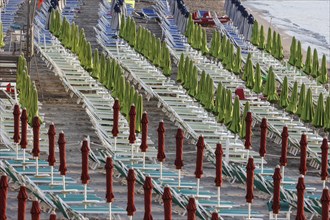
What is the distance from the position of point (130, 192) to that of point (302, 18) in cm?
3398

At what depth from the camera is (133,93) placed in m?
32.3

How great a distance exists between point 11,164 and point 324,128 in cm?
655

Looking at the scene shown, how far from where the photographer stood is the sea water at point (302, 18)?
52.6m

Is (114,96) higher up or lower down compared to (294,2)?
higher up

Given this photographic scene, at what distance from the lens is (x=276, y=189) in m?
26.5

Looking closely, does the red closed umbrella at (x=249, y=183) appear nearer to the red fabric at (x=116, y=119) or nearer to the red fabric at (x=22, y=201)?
the red fabric at (x=22, y=201)

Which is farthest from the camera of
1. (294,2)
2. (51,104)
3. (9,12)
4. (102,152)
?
(294,2)

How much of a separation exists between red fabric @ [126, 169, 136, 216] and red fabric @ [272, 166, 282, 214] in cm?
226

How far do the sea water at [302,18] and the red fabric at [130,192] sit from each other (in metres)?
23.0

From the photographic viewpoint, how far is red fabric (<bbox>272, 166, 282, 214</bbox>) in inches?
1037

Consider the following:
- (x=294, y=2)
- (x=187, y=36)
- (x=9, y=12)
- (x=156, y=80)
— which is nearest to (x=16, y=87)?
(x=156, y=80)

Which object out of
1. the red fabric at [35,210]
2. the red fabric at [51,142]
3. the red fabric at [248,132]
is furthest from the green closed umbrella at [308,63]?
the red fabric at [35,210]

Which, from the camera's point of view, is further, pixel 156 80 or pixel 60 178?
pixel 156 80

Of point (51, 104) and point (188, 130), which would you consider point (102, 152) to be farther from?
point (51, 104)
